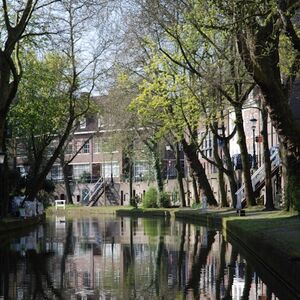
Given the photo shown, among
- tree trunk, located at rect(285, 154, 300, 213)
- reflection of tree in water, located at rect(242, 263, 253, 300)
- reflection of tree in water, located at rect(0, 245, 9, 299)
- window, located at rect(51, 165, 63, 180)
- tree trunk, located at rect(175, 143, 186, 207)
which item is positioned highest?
window, located at rect(51, 165, 63, 180)

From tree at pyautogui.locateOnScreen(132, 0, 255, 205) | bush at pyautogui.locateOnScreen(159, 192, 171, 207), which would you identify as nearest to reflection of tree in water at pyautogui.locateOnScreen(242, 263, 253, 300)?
tree at pyautogui.locateOnScreen(132, 0, 255, 205)

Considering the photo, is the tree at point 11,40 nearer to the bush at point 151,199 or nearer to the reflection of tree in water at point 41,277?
the reflection of tree in water at point 41,277

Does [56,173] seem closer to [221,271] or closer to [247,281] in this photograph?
[221,271]

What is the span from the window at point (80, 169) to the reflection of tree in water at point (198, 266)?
2946 inches

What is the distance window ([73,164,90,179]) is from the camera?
10020 cm

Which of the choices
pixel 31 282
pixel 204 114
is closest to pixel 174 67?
pixel 204 114

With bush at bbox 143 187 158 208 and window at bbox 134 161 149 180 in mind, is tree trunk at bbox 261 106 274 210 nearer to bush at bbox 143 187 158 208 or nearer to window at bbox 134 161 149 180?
bush at bbox 143 187 158 208

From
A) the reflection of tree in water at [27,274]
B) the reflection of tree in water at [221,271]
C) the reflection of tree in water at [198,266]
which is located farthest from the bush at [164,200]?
the reflection of tree in water at [27,274]

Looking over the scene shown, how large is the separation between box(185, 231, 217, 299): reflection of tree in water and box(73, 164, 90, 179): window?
245 ft

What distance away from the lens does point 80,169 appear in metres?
102

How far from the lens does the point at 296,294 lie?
11945mm

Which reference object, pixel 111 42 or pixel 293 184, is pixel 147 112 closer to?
pixel 111 42

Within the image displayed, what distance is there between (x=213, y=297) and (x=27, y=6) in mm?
18643

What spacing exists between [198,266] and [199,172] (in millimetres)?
32391
